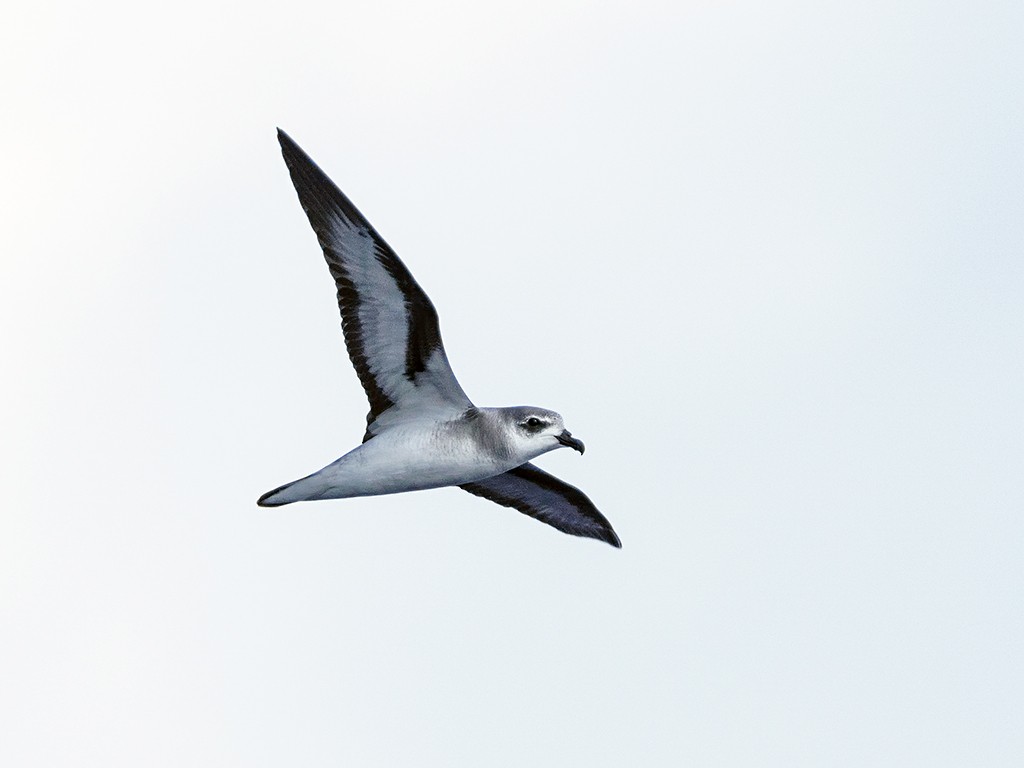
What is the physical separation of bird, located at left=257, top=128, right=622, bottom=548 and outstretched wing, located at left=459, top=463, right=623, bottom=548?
A: 268 cm

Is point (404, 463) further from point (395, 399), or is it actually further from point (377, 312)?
point (377, 312)

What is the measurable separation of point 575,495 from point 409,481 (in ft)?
12.7

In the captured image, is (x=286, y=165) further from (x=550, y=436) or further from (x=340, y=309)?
(x=550, y=436)

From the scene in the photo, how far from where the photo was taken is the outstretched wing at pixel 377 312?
19297mm

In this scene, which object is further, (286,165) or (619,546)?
(619,546)

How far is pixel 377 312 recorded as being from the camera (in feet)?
65.4

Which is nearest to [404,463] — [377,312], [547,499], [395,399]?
[395,399]

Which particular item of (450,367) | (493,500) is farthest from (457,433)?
(493,500)

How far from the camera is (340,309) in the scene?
19969mm

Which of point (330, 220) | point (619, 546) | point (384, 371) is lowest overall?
point (619, 546)

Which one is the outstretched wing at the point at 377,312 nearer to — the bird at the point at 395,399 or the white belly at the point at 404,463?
the bird at the point at 395,399

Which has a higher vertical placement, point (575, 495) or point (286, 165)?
point (286, 165)

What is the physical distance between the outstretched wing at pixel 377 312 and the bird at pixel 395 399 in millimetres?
12

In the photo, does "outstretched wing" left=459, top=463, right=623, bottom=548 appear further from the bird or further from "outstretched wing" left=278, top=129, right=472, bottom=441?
"outstretched wing" left=278, top=129, right=472, bottom=441
